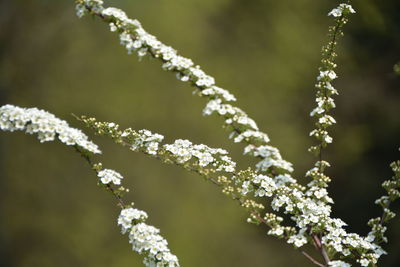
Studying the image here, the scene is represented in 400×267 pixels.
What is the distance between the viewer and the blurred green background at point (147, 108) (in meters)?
7.52

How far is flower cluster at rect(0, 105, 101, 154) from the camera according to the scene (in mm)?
2086

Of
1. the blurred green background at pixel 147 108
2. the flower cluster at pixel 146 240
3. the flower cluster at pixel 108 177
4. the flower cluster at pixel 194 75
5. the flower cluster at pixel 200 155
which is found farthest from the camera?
the blurred green background at pixel 147 108

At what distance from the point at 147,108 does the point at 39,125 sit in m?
6.06

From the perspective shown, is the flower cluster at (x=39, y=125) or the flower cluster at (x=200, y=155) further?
the flower cluster at (x=200, y=155)

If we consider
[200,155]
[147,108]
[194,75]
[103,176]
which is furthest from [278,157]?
[147,108]

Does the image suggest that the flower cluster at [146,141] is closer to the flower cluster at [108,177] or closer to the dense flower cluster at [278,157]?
the dense flower cluster at [278,157]

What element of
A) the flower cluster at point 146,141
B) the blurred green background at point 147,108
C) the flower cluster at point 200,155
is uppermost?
the blurred green background at point 147,108

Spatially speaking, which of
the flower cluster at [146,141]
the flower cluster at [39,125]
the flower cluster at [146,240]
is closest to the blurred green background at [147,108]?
the flower cluster at [146,141]

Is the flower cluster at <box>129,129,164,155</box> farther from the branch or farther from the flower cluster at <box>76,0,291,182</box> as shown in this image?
the flower cluster at <box>76,0,291,182</box>

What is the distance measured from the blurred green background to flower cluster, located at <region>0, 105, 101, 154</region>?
16.9 feet

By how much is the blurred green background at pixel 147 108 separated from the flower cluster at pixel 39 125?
5144mm

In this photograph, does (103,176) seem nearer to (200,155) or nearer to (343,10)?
(200,155)

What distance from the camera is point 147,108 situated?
26.8ft

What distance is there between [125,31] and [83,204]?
225 inches
